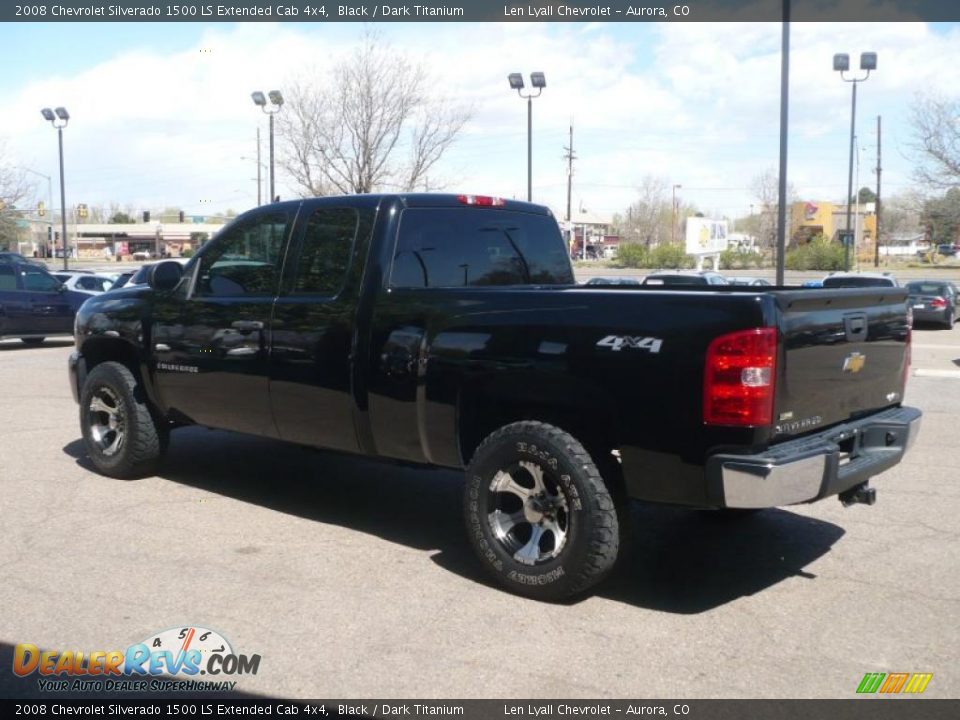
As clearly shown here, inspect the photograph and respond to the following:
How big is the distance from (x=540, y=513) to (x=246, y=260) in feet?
9.40

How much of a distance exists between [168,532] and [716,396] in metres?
3.58

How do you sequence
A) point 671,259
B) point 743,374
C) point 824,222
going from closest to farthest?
point 743,374
point 671,259
point 824,222

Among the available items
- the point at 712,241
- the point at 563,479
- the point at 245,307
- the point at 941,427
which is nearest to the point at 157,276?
→ the point at 245,307

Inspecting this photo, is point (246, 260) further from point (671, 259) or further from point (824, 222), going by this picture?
point (824, 222)

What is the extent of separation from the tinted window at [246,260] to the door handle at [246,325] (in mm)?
194

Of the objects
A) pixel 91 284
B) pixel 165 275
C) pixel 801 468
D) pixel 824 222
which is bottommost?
pixel 801 468

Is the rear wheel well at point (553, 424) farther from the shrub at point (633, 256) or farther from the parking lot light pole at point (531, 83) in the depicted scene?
the shrub at point (633, 256)

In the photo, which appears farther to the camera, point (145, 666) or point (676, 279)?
point (676, 279)

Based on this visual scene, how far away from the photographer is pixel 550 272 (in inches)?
274

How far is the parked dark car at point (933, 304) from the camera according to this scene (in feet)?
83.9

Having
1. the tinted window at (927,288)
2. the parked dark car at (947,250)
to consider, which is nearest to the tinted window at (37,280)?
the tinted window at (927,288)

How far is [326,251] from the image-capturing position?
6.18 metres

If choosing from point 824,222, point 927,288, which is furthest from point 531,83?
point 824,222

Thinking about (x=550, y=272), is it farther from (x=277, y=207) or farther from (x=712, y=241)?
(x=712, y=241)
